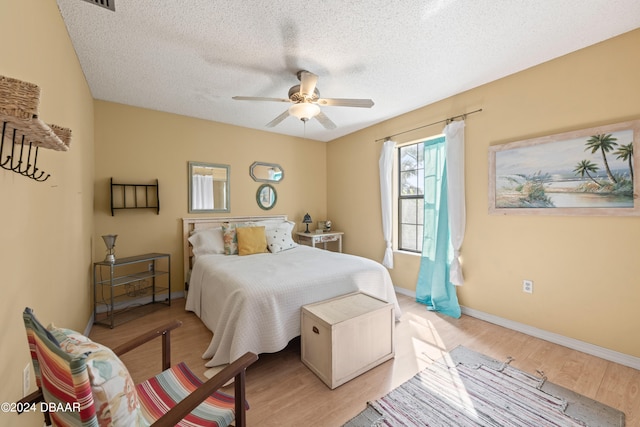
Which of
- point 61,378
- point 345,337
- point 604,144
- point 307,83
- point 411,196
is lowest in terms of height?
point 345,337

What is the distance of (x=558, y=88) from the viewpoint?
2.33m

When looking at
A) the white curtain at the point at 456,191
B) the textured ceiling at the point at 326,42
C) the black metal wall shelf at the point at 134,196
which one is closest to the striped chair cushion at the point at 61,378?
the textured ceiling at the point at 326,42

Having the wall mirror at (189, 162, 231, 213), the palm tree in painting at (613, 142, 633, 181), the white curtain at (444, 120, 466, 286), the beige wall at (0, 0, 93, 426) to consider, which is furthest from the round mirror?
the palm tree in painting at (613, 142, 633, 181)

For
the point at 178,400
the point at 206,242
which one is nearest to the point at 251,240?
the point at 206,242

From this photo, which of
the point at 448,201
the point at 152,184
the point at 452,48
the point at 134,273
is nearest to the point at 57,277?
the point at 134,273

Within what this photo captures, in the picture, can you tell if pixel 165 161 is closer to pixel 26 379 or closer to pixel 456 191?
pixel 26 379

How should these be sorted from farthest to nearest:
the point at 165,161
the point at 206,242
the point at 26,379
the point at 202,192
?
the point at 202,192 < the point at 165,161 < the point at 206,242 < the point at 26,379

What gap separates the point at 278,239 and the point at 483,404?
267cm

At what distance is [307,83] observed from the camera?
228 cm

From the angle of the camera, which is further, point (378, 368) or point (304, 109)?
point (304, 109)

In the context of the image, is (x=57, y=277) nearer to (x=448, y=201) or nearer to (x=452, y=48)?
(x=452, y=48)

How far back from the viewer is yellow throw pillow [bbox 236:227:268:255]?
3.32 meters

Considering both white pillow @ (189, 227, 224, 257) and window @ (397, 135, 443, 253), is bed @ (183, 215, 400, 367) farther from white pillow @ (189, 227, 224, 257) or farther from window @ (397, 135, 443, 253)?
window @ (397, 135, 443, 253)

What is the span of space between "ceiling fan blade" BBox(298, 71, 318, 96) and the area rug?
2.46 metres
